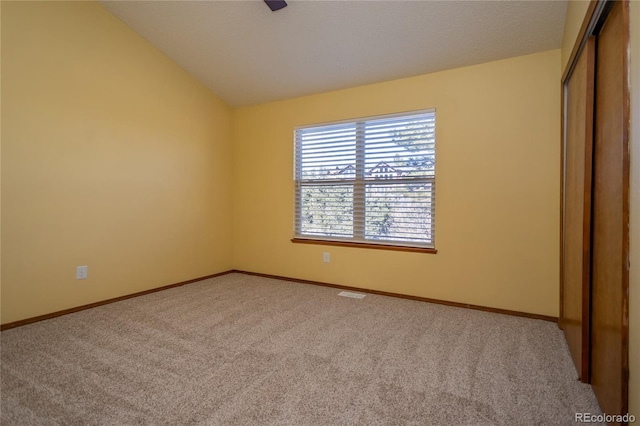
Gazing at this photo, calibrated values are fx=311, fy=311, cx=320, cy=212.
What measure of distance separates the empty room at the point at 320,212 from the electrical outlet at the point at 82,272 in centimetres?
1

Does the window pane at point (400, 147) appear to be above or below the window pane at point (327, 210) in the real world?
above

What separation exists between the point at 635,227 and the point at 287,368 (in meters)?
1.75

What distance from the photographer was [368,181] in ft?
11.5

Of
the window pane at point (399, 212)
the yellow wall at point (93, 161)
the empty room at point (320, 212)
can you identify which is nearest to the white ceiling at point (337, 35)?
the empty room at point (320, 212)

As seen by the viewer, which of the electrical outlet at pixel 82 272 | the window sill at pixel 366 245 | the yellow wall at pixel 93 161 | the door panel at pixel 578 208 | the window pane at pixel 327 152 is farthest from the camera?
the window pane at pixel 327 152


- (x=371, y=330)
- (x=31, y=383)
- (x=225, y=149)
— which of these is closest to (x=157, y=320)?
(x=31, y=383)

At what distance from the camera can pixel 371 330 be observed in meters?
2.42

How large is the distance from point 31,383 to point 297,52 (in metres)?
3.23

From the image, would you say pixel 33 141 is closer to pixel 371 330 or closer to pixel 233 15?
pixel 233 15

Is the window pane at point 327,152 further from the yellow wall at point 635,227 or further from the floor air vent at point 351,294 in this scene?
the yellow wall at point 635,227

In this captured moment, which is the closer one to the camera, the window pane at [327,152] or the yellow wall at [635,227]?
the yellow wall at [635,227]

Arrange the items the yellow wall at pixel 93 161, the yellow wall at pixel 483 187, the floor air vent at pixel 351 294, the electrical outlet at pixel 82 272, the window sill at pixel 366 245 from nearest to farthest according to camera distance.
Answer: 1. the yellow wall at pixel 93 161
2. the yellow wall at pixel 483 187
3. the electrical outlet at pixel 82 272
4. the window sill at pixel 366 245
5. the floor air vent at pixel 351 294

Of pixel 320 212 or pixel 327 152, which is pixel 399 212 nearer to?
pixel 320 212

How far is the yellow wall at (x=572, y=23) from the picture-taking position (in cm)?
182
